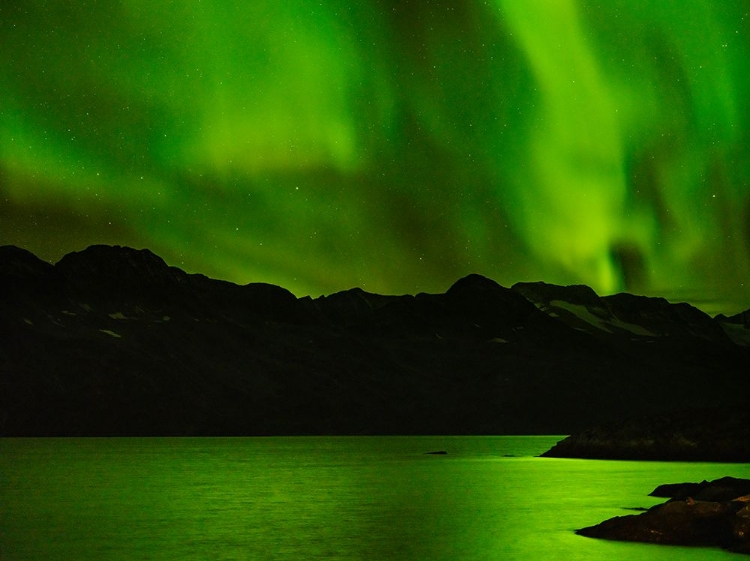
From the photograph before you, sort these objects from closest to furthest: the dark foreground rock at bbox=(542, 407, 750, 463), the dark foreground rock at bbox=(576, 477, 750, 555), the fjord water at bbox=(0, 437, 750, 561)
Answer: the dark foreground rock at bbox=(576, 477, 750, 555), the fjord water at bbox=(0, 437, 750, 561), the dark foreground rock at bbox=(542, 407, 750, 463)

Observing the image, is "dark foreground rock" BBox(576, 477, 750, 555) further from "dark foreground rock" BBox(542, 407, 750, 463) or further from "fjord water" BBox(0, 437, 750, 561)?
"dark foreground rock" BBox(542, 407, 750, 463)

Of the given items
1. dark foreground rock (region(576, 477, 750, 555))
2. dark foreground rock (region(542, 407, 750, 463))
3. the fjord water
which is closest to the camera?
dark foreground rock (region(576, 477, 750, 555))

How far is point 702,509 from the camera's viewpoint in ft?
150

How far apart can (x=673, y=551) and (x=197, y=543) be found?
21.3 metres

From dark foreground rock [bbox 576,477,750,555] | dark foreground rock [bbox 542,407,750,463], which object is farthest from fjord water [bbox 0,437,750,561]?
dark foreground rock [bbox 542,407,750,463]

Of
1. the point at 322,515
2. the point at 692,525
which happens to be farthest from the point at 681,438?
the point at 692,525

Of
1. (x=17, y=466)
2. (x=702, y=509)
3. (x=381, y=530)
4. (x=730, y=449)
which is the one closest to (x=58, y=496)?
(x=381, y=530)

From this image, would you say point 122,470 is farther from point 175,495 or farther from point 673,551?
point 673,551

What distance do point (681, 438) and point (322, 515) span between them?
105994 millimetres

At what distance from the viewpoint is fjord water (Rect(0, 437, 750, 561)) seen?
1843 inches

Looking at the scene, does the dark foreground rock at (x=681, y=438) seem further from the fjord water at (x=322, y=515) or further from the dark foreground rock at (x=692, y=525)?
the dark foreground rock at (x=692, y=525)

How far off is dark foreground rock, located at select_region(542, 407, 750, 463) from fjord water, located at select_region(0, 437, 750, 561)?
32.8 metres

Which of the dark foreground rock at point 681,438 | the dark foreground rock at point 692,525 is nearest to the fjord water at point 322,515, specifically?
the dark foreground rock at point 692,525

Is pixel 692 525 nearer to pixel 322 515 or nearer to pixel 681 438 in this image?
pixel 322 515
